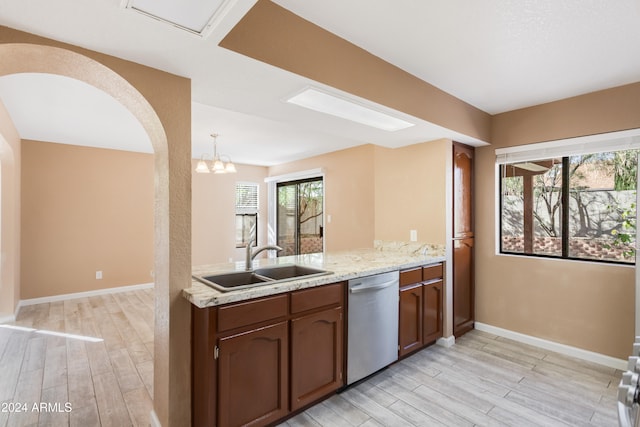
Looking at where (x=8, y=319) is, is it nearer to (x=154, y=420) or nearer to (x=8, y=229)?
(x=8, y=229)

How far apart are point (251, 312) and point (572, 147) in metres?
3.28

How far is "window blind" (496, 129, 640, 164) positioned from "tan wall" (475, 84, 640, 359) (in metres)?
0.06

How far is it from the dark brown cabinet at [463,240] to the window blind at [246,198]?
472 centimetres

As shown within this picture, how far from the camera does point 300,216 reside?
6.32 m

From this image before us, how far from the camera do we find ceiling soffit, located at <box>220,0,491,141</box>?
1.57 metres

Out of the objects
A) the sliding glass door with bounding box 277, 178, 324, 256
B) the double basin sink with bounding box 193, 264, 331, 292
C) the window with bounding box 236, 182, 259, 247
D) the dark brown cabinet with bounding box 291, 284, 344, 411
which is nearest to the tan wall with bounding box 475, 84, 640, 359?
the dark brown cabinet with bounding box 291, 284, 344, 411

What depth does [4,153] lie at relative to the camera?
12.2 ft

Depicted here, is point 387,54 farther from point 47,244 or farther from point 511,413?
point 47,244

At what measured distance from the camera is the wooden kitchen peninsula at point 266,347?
5.44ft

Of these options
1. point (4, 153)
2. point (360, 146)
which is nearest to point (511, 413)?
point (360, 146)

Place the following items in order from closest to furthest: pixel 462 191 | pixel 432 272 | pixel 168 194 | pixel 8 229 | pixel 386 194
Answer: pixel 168 194, pixel 432 272, pixel 462 191, pixel 386 194, pixel 8 229

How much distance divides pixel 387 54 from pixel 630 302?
2.96m

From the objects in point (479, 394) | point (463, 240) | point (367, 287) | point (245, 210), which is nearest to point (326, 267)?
point (367, 287)

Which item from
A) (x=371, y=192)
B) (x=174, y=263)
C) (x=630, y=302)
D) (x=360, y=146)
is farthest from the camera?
(x=360, y=146)
